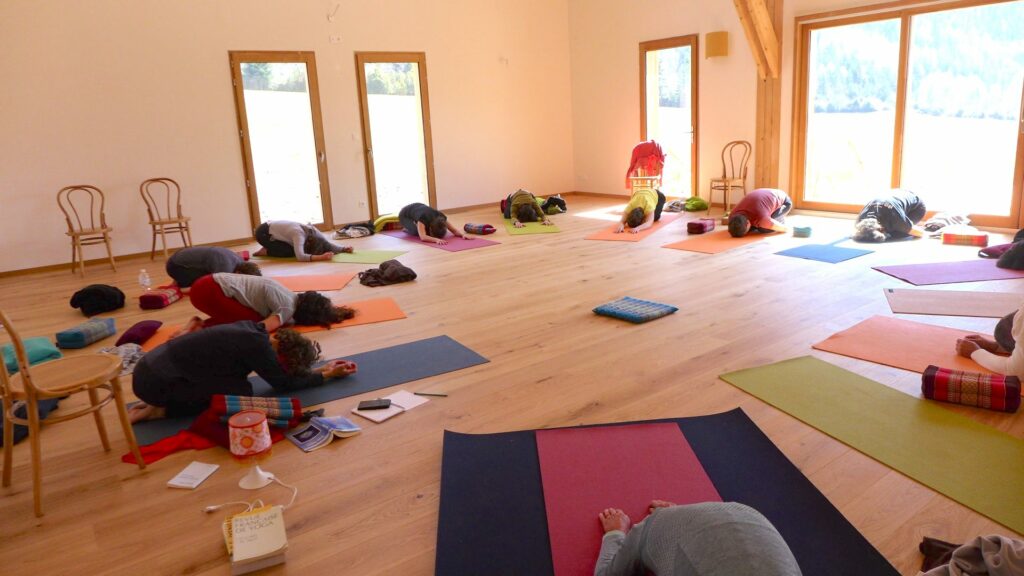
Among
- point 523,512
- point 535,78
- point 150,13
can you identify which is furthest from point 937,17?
point 150,13

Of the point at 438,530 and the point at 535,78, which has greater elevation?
the point at 535,78

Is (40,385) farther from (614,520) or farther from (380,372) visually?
(614,520)

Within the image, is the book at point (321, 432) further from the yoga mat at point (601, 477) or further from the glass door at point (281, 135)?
the glass door at point (281, 135)

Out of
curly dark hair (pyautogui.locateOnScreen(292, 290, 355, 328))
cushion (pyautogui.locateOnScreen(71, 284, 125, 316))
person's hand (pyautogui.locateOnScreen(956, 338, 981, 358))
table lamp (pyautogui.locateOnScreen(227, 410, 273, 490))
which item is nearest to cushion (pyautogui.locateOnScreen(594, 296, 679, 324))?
person's hand (pyautogui.locateOnScreen(956, 338, 981, 358))

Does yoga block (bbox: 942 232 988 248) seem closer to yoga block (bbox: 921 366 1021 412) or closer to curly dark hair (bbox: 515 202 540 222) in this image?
yoga block (bbox: 921 366 1021 412)

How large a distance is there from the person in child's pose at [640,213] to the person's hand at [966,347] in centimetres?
421

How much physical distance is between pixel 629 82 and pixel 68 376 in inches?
340

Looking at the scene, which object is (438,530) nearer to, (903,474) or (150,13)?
(903,474)

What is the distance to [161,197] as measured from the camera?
24.3 ft

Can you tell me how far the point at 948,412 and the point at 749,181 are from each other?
6.04 metres

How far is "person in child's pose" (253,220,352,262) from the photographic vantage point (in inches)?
263

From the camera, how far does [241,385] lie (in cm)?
302

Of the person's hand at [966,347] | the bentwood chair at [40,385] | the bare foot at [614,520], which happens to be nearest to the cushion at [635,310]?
the person's hand at [966,347]

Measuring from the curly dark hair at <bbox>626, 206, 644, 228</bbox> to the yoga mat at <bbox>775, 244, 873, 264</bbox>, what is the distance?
6.11 feet
